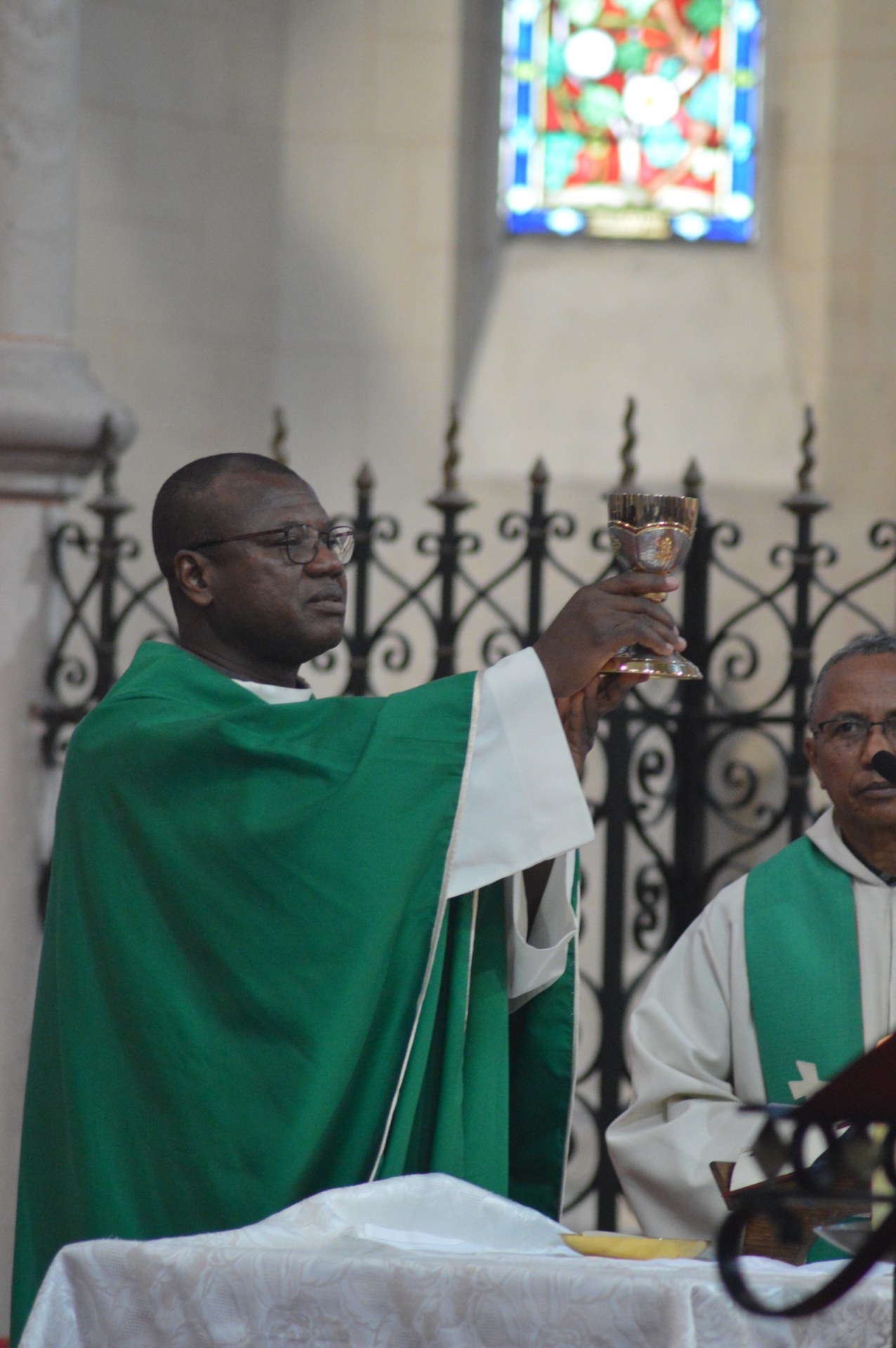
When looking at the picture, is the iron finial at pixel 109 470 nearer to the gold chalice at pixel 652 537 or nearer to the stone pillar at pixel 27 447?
the stone pillar at pixel 27 447

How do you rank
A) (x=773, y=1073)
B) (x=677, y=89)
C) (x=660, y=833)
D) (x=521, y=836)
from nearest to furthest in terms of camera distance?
(x=521, y=836), (x=773, y=1073), (x=660, y=833), (x=677, y=89)

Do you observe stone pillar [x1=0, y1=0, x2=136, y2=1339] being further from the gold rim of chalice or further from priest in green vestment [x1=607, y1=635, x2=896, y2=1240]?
the gold rim of chalice

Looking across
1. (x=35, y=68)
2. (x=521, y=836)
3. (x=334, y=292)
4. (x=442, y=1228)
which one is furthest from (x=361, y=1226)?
(x=334, y=292)

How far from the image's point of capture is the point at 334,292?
25.2ft

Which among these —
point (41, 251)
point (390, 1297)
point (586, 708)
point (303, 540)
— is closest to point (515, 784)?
point (586, 708)

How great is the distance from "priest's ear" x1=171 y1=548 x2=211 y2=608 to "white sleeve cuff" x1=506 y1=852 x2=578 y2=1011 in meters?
0.73

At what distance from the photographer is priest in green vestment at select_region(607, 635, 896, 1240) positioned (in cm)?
325

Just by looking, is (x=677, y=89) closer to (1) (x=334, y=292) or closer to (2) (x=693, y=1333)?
(1) (x=334, y=292)

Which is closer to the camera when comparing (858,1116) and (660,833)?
(858,1116)

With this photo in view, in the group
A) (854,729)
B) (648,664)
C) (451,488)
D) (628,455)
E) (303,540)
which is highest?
(628,455)

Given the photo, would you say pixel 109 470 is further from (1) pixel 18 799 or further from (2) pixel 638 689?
(2) pixel 638 689

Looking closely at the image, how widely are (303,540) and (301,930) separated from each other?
699 mm

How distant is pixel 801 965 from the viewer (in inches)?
135

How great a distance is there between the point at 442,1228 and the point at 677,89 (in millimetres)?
6388
